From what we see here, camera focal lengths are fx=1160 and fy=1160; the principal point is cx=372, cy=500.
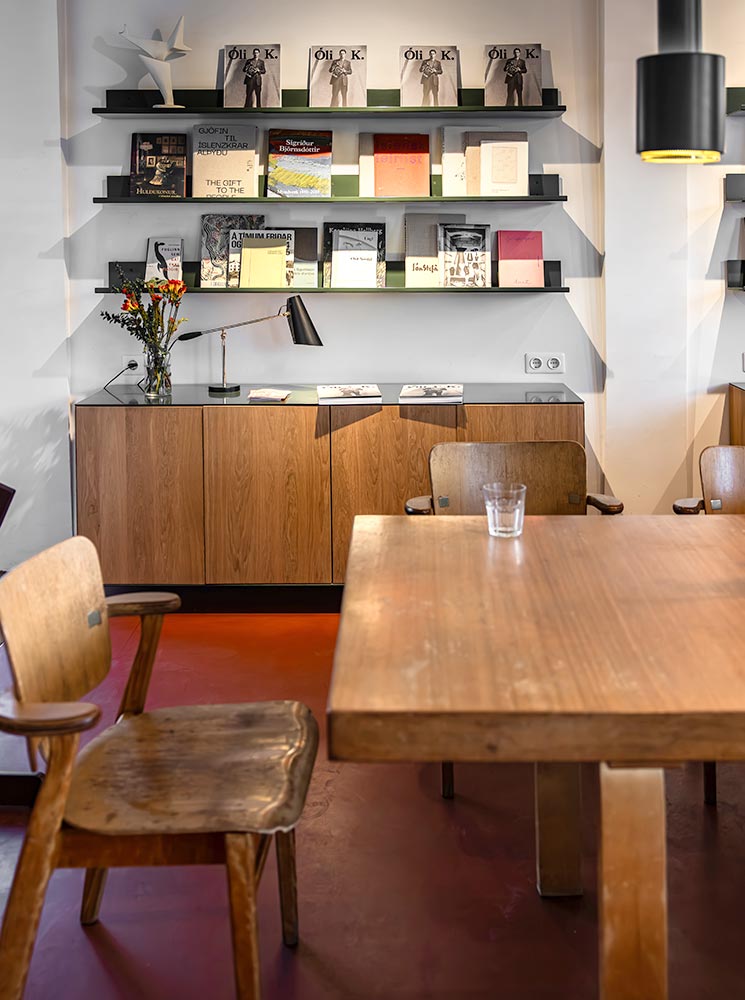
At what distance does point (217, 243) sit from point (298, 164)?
50 centimetres

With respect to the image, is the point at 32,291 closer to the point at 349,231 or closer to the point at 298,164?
the point at 298,164

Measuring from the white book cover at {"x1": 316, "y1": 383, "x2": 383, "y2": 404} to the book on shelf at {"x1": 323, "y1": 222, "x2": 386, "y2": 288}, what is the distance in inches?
20.3

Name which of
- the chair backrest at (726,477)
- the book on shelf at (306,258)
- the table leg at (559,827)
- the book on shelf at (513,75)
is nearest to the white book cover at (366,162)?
the book on shelf at (306,258)

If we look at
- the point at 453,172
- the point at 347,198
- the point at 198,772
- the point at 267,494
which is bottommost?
the point at 198,772

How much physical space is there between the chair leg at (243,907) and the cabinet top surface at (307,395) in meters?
2.98

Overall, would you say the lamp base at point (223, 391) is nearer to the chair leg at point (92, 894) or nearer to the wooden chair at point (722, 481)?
the wooden chair at point (722, 481)

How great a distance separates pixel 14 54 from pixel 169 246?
106cm

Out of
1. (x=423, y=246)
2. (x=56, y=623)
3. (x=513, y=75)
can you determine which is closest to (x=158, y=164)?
(x=423, y=246)

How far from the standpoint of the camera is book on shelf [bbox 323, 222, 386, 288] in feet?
16.9

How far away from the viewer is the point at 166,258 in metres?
5.20

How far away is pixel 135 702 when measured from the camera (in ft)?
8.07

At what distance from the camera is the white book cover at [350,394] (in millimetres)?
4770

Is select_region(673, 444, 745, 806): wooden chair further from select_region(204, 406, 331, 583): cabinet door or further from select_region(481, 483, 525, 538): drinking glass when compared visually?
select_region(204, 406, 331, 583): cabinet door

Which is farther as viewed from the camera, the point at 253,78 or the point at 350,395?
the point at 253,78
